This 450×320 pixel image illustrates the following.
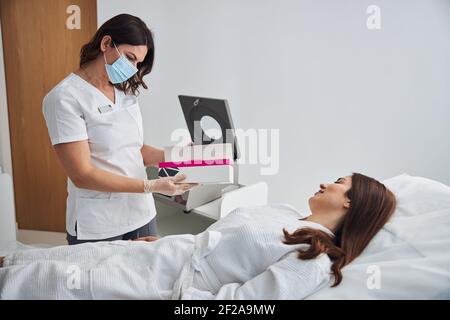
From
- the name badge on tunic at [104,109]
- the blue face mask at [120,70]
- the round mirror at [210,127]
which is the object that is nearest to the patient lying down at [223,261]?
the name badge on tunic at [104,109]

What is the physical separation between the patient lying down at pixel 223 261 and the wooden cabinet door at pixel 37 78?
1.74 meters

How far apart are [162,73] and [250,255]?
1672mm

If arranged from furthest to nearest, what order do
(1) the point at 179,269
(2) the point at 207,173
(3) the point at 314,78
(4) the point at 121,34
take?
(3) the point at 314,78 < (2) the point at 207,173 < (4) the point at 121,34 < (1) the point at 179,269

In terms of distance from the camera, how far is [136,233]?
145 centimetres

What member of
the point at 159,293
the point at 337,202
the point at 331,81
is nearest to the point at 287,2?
the point at 331,81

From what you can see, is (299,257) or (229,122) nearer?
(299,257)

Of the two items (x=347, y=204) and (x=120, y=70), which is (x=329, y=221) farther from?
(x=120, y=70)

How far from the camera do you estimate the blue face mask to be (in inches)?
52.6

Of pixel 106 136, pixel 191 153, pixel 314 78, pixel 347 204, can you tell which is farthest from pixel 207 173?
pixel 314 78

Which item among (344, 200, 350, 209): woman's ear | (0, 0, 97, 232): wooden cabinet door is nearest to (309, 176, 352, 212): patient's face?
(344, 200, 350, 209): woman's ear

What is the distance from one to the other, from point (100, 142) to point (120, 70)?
0.84 ft

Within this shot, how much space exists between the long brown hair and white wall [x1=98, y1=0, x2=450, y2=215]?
0.69m

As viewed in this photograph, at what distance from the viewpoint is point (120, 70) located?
1.35m

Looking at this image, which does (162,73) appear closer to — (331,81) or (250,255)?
(331,81)
